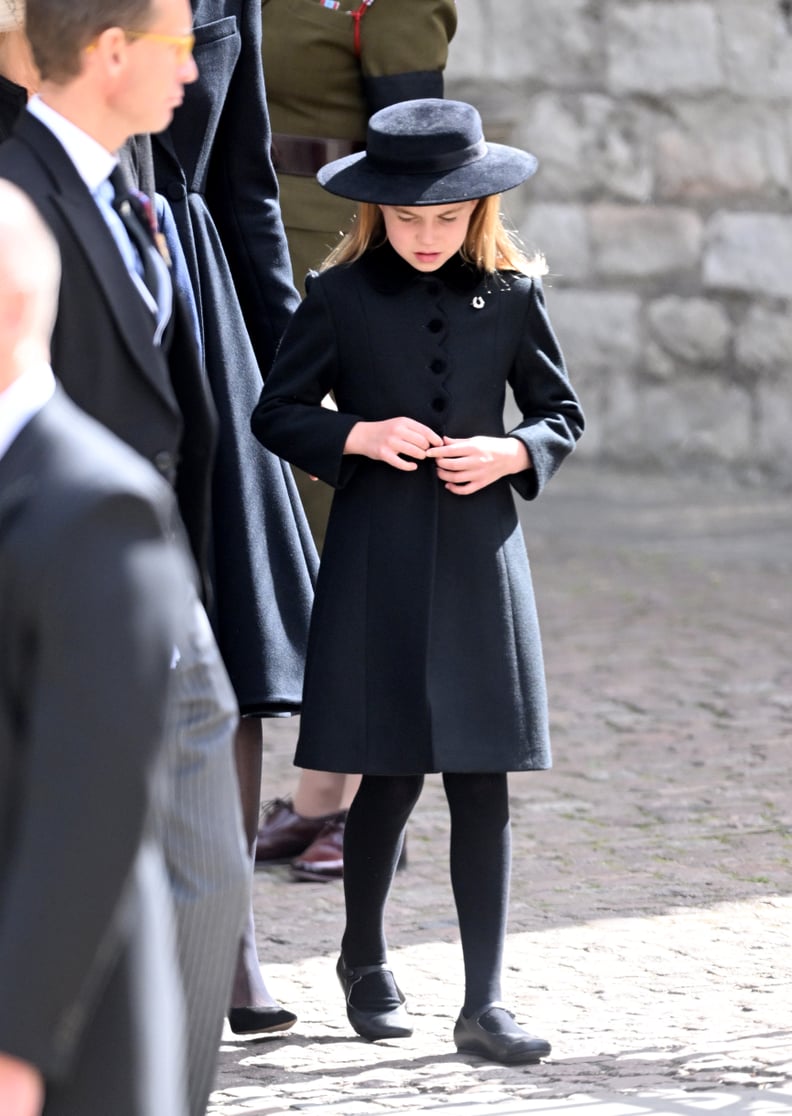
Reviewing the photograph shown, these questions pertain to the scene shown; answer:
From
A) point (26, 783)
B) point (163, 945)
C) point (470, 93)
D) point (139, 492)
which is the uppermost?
point (470, 93)

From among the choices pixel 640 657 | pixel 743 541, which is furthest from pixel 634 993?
pixel 743 541

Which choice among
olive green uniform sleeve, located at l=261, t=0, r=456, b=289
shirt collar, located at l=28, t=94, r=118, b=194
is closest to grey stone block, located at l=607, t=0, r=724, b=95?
olive green uniform sleeve, located at l=261, t=0, r=456, b=289

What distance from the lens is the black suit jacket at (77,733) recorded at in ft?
5.71

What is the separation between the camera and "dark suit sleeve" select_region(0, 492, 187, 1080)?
5.70ft

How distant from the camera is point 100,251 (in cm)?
253

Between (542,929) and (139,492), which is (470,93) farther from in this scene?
(139,492)

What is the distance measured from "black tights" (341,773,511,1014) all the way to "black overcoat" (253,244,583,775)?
13 cm

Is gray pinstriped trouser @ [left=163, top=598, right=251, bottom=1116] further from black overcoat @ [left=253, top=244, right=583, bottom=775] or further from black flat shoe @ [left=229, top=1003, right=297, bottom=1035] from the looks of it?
black flat shoe @ [left=229, top=1003, right=297, bottom=1035]

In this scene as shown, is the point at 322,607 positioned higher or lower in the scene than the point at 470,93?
lower

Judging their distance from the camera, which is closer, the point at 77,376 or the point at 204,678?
the point at 204,678

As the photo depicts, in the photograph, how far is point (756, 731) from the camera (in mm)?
5773

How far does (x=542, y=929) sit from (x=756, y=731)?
175 cm

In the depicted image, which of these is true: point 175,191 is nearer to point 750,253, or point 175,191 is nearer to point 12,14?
point 12,14

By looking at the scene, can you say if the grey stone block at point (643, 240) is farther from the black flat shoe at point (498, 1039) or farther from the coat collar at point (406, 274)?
the black flat shoe at point (498, 1039)
